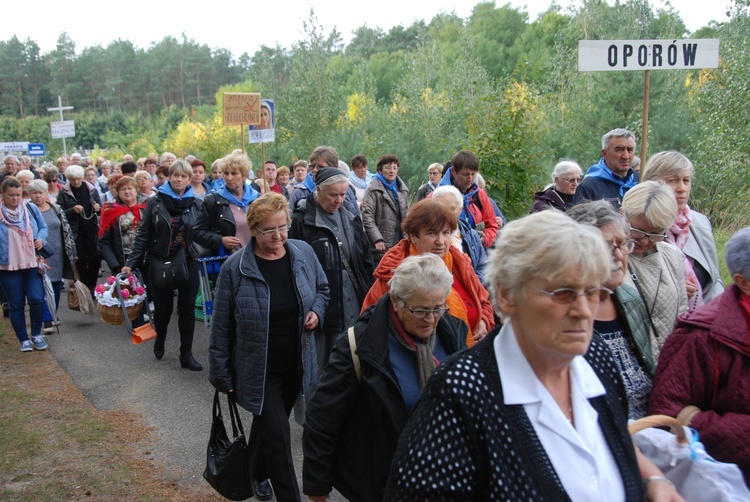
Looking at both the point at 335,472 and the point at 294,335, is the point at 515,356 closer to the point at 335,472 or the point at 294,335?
the point at 335,472

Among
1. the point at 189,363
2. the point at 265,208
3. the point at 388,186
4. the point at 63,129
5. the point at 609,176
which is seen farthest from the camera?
the point at 63,129

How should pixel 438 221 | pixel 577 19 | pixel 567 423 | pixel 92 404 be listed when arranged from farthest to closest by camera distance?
pixel 577 19 < pixel 92 404 < pixel 438 221 < pixel 567 423

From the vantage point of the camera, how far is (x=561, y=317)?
182 centimetres

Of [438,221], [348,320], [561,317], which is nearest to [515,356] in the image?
[561,317]

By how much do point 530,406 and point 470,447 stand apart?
192 millimetres

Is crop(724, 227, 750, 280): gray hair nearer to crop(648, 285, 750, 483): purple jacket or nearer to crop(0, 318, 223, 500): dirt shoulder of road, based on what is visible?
crop(648, 285, 750, 483): purple jacket

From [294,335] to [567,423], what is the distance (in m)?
2.85

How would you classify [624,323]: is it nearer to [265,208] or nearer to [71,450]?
[265,208]

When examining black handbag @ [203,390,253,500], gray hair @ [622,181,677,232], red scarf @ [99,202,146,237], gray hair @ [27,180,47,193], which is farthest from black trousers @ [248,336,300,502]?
gray hair @ [27,180,47,193]

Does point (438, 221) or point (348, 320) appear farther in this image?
point (348, 320)

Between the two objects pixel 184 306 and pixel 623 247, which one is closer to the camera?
pixel 623 247

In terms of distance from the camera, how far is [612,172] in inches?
237

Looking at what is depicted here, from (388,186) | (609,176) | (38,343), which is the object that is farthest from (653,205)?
(38,343)

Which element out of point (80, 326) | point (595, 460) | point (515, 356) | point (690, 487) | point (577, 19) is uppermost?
point (577, 19)
